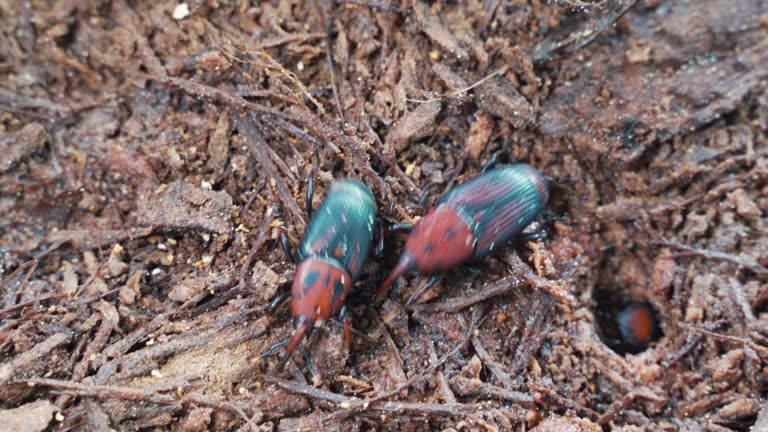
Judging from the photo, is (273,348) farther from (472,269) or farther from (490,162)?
(490,162)

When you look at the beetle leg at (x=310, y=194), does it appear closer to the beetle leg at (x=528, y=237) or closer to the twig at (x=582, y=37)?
the beetle leg at (x=528, y=237)

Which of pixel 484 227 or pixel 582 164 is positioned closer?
pixel 484 227

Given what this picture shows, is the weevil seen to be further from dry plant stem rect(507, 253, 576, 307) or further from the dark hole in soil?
dry plant stem rect(507, 253, 576, 307)

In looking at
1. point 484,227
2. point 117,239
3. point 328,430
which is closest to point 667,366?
point 484,227

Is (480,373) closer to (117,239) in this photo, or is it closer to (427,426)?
(427,426)

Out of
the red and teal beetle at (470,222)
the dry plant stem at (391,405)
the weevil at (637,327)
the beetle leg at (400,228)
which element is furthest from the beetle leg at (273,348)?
the weevil at (637,327)

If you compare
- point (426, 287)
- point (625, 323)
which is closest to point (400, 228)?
point (426, 287)
